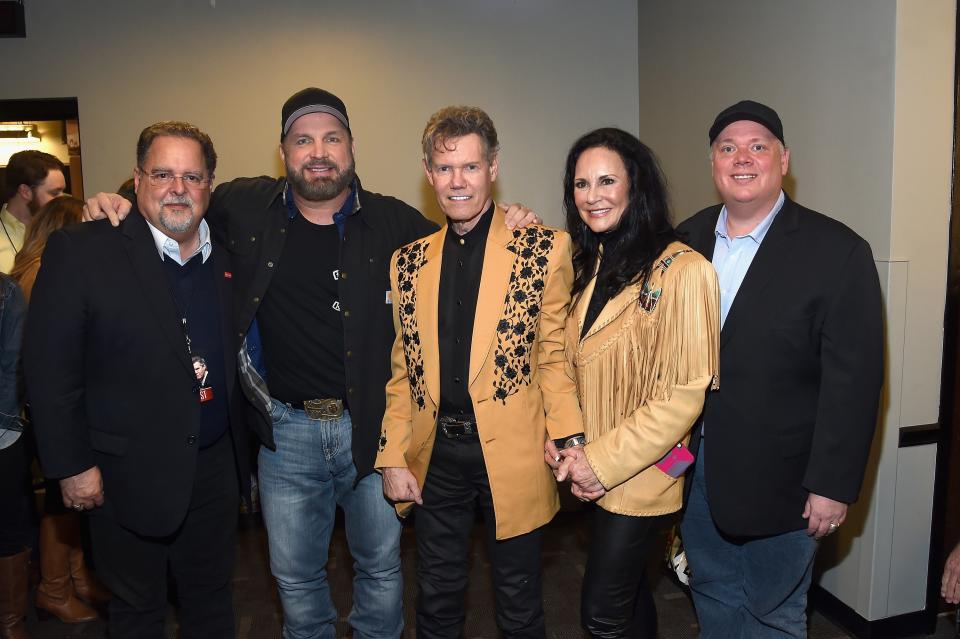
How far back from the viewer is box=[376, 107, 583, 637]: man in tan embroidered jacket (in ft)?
7.00

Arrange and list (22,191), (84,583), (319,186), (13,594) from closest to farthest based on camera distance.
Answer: (319,186)
(13,594)
(84,583)
(22,191)

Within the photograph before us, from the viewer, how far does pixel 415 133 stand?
465 cm

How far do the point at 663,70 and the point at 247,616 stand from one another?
3.77 meters

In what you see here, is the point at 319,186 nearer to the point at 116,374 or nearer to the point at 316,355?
the point at 316,355

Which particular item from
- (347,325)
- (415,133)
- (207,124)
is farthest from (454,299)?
(207,124)

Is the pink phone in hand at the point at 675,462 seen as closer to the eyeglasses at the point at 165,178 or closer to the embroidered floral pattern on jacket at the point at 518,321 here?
the embroidered floral pattern on jacket at the point at 518,321

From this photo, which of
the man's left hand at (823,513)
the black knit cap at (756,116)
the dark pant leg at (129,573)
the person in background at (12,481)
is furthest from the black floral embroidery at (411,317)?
the person in background at (12,481)

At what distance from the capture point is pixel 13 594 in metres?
2.88

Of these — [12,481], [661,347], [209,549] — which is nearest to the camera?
[661,347]

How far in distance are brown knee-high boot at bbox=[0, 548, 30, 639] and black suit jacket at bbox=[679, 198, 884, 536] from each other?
8.64 ft

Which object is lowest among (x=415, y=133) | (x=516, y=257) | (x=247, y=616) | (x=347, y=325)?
(x=247, y=616)

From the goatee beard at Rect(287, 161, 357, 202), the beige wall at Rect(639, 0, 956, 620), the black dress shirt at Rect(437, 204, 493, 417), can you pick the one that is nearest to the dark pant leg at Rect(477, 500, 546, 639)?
the black dress shirt at Rect(437, 204, 493, 417)

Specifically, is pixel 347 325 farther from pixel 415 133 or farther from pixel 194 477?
pixel 415 133

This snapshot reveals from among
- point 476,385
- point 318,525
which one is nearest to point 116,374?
point 318,525
